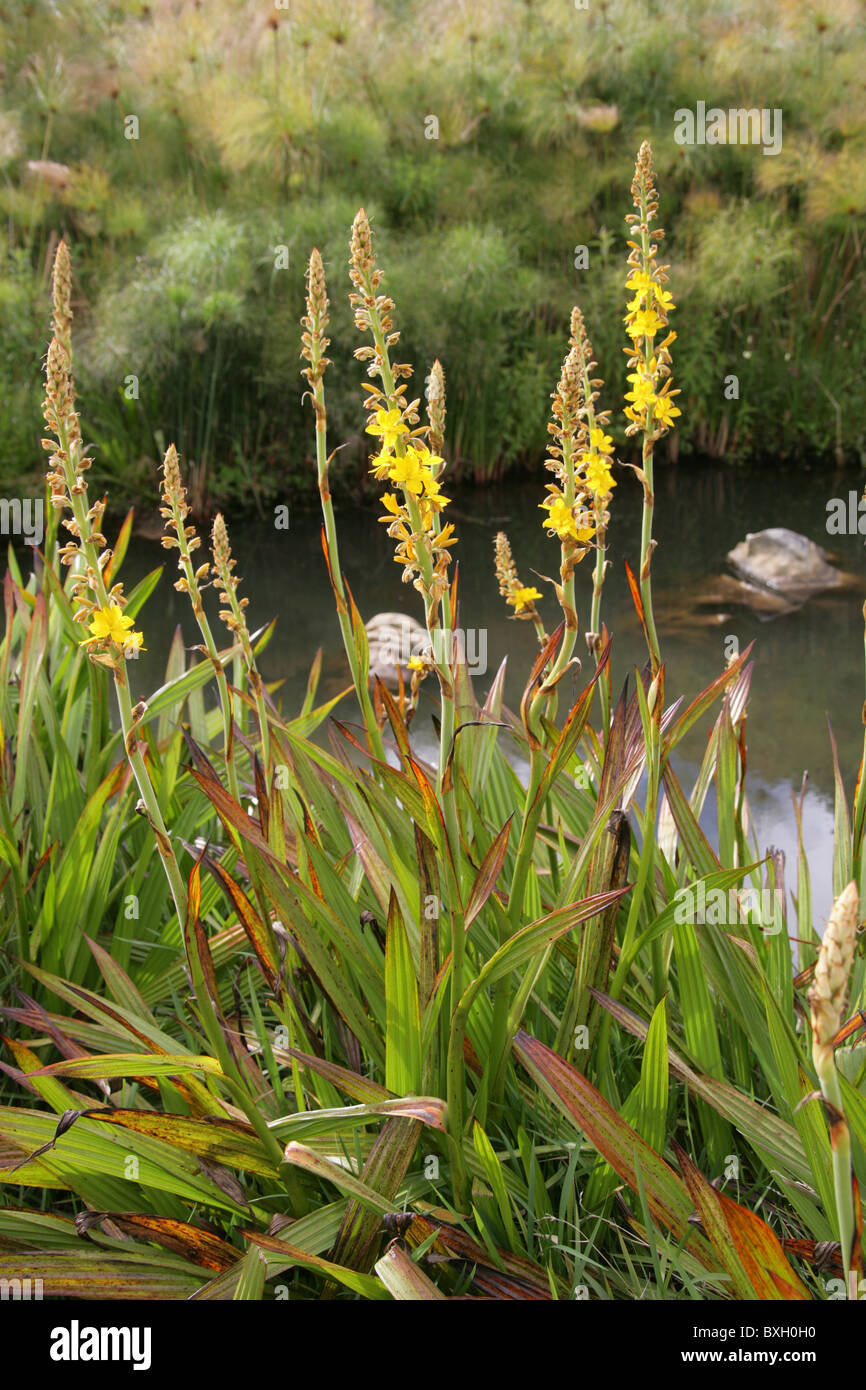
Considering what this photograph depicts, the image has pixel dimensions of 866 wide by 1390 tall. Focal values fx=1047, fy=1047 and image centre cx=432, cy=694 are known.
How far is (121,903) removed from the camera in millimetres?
1850

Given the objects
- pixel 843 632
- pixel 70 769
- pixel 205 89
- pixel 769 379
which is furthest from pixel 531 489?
pixel 70 769

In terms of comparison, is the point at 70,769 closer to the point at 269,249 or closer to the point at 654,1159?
the point at 654,1159

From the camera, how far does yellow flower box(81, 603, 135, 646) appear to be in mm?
996

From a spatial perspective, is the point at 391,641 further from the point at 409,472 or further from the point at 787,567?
the point at 409,472

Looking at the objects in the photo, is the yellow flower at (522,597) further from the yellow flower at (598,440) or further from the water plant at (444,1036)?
the yellow flower at (598,440)

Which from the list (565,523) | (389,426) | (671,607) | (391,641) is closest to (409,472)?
(389,426)

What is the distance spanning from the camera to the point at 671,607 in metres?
5.00

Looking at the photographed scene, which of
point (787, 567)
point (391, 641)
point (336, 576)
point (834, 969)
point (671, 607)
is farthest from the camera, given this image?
point (787, 567)

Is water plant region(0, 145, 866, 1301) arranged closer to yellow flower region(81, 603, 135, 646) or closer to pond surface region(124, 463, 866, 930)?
yellow flower region(81, 603, 135, 646)

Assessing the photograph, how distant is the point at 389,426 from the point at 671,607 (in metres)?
4.16

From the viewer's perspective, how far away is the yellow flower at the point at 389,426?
1.00 m

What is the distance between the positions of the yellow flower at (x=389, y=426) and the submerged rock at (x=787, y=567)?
440cm

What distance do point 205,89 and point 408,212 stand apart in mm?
1417

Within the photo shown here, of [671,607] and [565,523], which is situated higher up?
[671,607]
